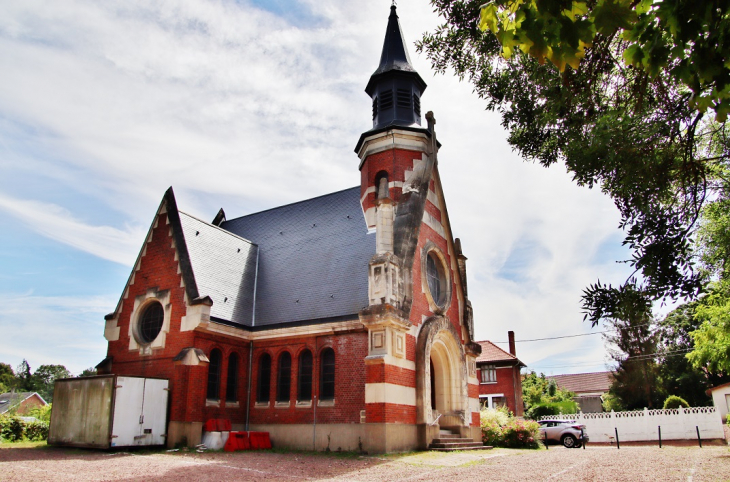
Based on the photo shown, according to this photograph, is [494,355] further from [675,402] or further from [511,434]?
[511,434]

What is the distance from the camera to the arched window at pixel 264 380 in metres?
21.1

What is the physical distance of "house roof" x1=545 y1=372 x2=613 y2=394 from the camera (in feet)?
239

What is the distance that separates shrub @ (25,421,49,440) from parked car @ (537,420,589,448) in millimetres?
23196

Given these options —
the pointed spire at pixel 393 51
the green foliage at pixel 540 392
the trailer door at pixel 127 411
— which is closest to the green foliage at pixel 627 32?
the trailer door at pixel 127 411

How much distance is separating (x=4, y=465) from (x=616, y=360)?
51.4 m

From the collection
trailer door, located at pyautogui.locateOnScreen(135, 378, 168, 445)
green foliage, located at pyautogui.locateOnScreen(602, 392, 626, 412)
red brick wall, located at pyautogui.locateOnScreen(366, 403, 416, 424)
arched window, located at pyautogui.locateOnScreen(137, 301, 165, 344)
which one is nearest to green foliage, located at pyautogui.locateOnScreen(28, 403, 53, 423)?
arched window, located at pyautogui.locateOnScreen(137, 301, 165, 344)

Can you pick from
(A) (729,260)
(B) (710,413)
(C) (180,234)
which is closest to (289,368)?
(C) (180,234)

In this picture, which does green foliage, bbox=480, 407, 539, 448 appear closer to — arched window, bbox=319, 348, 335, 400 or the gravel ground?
the gravel ground

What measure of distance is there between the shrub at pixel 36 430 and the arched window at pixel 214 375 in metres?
8.60

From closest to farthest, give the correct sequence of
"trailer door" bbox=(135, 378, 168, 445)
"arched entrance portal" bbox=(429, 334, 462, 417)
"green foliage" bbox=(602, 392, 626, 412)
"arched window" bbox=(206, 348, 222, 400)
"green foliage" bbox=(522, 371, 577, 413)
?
"trailer door" bbox=(135, 378, 168, 445)
"arched window" bbox=(206, 348, 222, 400)
"arched entrance portal" bbox=(429, 334, 462, 417)
"green foliage" bbox=(602, 392, 626, 412)
"green foliage" bbox=(522, 371, 577, 413)

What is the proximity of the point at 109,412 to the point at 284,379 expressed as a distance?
6416 millimetres

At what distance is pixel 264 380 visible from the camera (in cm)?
2136

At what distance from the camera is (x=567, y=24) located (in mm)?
3926

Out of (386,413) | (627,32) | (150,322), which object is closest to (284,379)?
(386,413)
